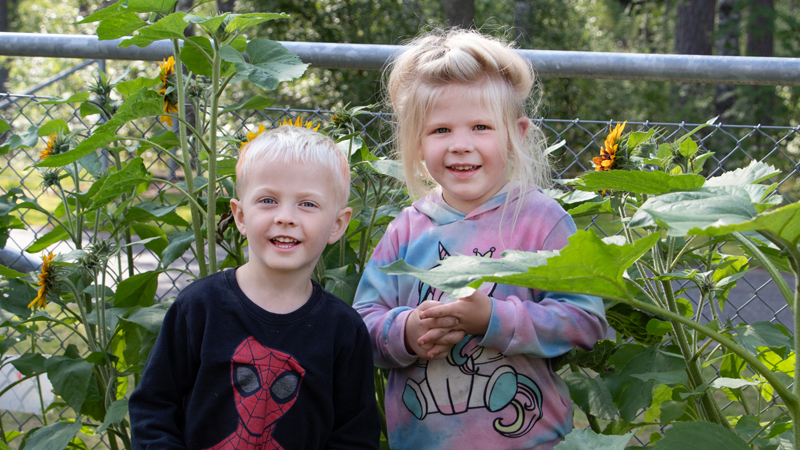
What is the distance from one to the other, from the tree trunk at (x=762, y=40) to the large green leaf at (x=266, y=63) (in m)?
10.3

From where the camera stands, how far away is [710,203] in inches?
34.0

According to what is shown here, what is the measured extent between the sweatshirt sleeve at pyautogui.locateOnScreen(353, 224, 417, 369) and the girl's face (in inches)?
8.6

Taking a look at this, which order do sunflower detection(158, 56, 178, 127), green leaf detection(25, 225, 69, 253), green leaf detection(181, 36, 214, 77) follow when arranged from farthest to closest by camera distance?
1. green leaf detection(25, 225, 69, 253)
2. sunflower detection(158, 56, 178, 127)
3. green leaf detection(181, 36, 214, 77)

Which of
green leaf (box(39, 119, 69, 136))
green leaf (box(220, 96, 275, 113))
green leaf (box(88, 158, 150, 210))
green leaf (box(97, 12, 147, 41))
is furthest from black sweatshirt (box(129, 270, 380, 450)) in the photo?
green leaf (box(39, 119, 69, 136))

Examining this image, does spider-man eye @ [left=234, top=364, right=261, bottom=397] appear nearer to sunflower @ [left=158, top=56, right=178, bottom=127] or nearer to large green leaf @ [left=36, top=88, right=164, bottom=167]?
large green leaf @ [left=36, top=88, right=164, bottom=167]

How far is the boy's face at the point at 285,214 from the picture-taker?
4.39 feet

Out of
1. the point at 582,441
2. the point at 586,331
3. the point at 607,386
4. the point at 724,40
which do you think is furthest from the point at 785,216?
the point at 724,40

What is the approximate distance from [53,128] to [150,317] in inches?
25.1

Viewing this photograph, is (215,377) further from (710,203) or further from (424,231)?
(710,203)

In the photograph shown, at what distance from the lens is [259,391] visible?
1.31 metres

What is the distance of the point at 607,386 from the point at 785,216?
0.82 meters

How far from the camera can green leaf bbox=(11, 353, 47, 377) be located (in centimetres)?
182

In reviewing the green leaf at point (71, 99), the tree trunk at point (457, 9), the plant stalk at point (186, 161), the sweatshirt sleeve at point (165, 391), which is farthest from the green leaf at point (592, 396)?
the tree trunk at point (457, 9)

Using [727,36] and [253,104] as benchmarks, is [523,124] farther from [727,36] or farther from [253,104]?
[727,36]
